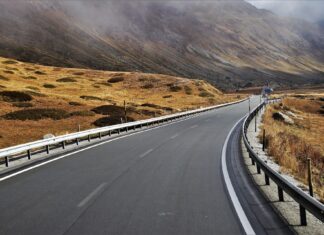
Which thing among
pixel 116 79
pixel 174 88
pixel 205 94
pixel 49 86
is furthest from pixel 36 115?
pixel 116 79

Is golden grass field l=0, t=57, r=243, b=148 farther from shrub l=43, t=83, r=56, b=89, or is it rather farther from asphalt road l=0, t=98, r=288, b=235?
asphalt road l=0, t=98, r=288, b=235

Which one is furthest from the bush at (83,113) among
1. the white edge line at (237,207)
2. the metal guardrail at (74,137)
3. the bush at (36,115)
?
the white edge line at (237,207)

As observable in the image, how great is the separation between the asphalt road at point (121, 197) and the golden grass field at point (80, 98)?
12676mm

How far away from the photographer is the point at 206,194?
9.70m

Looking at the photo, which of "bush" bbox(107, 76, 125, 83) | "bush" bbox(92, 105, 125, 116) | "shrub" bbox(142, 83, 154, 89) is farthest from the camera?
"bush" bbox(107, 76, 125, 83)

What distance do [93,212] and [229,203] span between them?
2673mm

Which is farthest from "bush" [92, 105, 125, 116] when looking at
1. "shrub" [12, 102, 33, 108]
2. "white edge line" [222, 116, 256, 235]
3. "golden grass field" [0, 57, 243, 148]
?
"white edge line" [222, 116, 256, 235]

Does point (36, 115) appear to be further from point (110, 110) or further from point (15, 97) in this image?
point (15, 97)

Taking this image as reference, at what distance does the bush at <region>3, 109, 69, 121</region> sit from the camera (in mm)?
37406

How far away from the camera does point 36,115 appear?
3881 cm

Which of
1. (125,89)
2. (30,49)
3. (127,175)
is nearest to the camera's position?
(127,175)

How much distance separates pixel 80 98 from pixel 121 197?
55013 millimetres

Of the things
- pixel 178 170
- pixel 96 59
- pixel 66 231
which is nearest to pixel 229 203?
pixel 66 231

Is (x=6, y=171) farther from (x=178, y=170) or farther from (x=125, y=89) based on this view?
(x=125, y=89)
